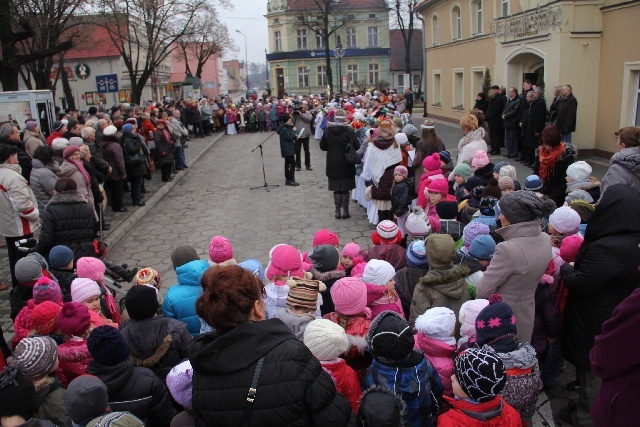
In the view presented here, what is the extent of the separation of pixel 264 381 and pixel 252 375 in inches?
2.1

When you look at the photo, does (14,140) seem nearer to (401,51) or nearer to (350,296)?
(350,296)

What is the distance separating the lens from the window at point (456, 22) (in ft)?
78.1

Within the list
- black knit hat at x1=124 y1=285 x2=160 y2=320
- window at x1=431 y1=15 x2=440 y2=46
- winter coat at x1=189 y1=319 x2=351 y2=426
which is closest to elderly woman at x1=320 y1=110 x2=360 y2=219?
black knit hat at x1=124 y1=285 x2=160 y2=320

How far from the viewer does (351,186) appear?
10078mm

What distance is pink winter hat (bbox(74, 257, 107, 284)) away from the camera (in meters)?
4.63

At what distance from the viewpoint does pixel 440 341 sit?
130 inches

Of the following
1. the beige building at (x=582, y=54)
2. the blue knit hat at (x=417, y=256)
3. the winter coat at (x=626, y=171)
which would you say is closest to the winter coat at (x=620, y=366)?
the blue knit hat at (x=417, y=256)

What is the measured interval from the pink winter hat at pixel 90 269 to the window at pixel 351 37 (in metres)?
63.7

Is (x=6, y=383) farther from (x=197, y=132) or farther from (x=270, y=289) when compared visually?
(x=197, y=132)

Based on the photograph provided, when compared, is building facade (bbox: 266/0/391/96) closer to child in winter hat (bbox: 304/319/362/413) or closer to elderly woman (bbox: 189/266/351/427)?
child in winter hat (bbox: 304/319/362/413)

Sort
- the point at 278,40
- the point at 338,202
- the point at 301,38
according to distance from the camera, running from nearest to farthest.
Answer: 1. the point at 338,202
2. the point at 301,38
3. the point at 278,40

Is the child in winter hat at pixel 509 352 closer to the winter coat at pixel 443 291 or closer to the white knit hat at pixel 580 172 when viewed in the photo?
the winter coat at pixel 443 291

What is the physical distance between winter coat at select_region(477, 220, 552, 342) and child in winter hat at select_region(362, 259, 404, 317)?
66cm

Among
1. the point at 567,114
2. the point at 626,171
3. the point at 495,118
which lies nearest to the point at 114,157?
the point at 626,171
